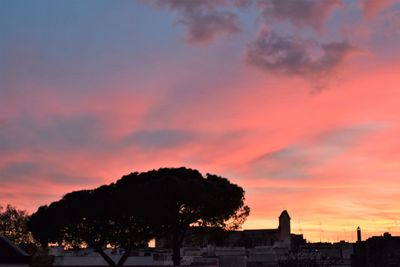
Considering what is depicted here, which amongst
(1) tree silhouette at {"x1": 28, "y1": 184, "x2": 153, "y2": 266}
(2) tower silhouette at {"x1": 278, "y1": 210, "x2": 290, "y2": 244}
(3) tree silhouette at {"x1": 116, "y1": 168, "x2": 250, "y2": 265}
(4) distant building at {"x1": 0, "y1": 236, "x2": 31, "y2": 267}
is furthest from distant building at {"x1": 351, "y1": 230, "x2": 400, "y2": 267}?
(4) distant building at {"x1": 0, "y1": 236, "x2": 31, "y2": 267}

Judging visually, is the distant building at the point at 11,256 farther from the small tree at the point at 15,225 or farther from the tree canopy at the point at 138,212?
the small tree at the point at 15,225

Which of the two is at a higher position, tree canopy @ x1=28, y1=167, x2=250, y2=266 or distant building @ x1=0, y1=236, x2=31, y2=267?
tree canopy @ x1=28, y1=167, x2=250, y2=266

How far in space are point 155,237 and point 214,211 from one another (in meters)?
7.29

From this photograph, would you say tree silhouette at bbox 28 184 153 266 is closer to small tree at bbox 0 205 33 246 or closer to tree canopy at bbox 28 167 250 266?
tree canopy at bbox 28 167 250 266

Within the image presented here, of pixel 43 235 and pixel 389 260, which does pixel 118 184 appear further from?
pixel 389 260

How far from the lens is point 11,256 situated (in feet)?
103

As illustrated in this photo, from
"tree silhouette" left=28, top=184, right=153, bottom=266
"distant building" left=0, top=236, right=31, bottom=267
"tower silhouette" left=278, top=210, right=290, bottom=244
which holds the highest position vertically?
"tower silhouette" left=278, top=210, right=290, bottom=244

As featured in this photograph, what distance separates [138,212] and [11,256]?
31318mm

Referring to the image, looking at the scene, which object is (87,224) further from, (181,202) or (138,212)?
(181,202)

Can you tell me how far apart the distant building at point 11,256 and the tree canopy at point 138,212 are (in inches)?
1195

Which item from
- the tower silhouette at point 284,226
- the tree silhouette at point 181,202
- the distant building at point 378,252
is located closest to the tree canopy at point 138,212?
the tree silhouette at point 181,202

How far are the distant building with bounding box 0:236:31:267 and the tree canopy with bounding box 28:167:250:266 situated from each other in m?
30.4

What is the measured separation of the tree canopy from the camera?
62.2m

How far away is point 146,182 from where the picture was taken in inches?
2547
